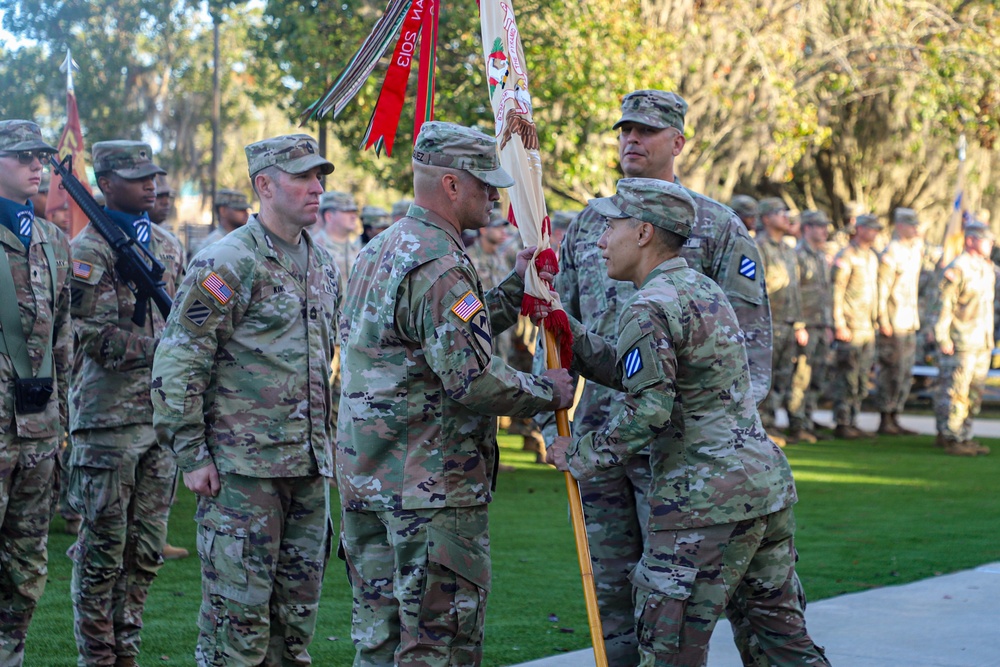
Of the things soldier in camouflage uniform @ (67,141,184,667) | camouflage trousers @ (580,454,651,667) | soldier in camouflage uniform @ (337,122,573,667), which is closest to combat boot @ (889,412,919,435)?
camouflage trousers @ (580,454,651,667)

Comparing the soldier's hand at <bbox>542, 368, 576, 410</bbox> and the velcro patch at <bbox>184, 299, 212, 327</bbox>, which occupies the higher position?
the velcro patch at <bbox>184, 299, 212, 327</bbox>

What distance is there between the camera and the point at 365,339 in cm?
426

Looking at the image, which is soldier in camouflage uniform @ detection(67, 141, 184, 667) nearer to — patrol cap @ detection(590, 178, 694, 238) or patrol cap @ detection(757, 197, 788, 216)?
patrol cap @ detection(590, 178, 694, 238)

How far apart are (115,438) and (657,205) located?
9.85 ft

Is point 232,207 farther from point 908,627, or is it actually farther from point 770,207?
point 770,207

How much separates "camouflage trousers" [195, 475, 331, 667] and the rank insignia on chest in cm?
149

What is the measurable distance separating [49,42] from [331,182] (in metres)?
28.1

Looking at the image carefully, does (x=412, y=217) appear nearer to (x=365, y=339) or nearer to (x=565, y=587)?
(x=365, y=339)

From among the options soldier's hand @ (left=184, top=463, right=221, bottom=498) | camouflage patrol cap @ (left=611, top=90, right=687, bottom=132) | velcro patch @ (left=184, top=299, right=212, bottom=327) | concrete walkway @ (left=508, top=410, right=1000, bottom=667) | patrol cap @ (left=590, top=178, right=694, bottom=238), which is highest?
camouflage patrol cap @ (left=611, top=90, right=687, bottom=132)

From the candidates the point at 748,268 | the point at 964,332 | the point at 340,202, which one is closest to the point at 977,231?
the point at 964,332

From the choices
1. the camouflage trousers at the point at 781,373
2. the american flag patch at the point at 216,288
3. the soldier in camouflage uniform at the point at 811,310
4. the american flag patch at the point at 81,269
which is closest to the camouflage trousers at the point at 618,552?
the american flag patch at the point at 216,288

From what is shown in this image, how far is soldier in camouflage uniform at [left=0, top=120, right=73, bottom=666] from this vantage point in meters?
5.13

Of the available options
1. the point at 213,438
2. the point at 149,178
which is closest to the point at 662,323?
the point at 213,438

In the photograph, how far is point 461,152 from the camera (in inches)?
166
